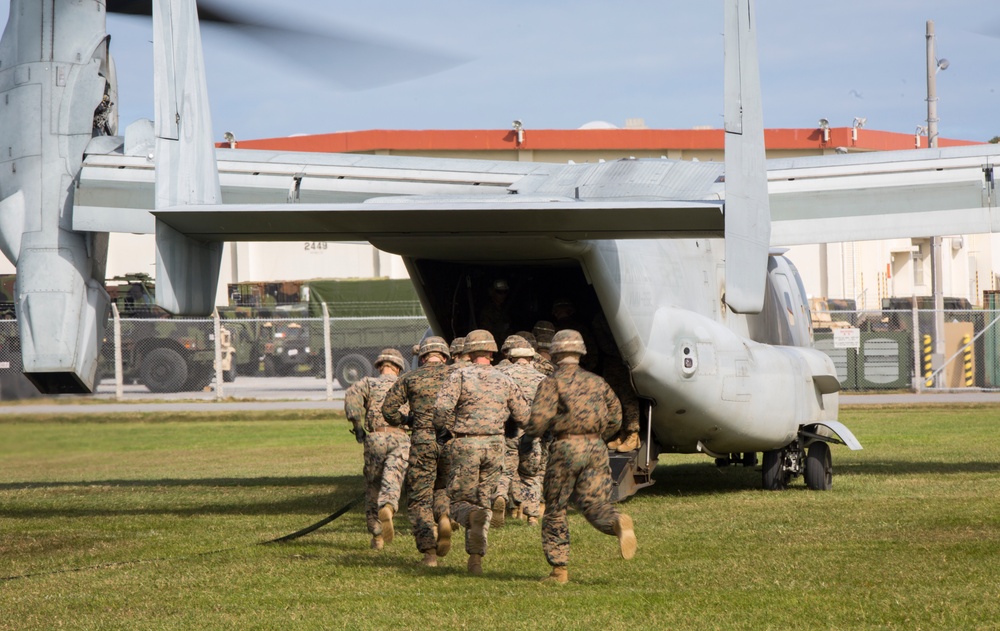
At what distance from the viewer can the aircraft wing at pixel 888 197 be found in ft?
38.4

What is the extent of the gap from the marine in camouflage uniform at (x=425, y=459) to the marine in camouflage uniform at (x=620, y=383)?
3.28 metres

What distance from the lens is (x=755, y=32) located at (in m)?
9.23

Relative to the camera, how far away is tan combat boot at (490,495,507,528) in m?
10.4

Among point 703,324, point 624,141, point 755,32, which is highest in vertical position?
point 624,141

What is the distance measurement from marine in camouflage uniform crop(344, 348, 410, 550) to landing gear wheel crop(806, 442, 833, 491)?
556 cm

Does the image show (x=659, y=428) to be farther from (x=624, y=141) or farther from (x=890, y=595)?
(x=624, y=141)

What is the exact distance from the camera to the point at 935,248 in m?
31.9

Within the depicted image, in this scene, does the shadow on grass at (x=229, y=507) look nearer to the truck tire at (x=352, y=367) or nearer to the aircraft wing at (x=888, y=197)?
the aircraft wing at (x=888, y=197)

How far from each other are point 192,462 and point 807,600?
1422 cm

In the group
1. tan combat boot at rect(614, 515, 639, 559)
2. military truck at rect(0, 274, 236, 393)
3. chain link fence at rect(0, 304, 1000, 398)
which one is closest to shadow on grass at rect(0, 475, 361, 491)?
Answer: tan combat boot at rect(614, 515, 639, 559)

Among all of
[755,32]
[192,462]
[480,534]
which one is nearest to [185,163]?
[480,534]

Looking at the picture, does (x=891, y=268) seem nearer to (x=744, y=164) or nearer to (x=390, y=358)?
(x=390, y=358)

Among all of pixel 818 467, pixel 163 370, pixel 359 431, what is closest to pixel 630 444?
pixel 818 467

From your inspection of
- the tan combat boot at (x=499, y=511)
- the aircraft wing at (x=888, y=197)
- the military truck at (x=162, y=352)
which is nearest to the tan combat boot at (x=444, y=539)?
the tan combat boot at (x=499, y=511)
